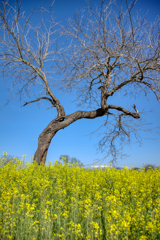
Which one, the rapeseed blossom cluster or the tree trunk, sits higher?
the tree trunk

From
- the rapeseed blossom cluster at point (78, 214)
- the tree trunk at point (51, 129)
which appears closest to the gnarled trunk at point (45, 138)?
the tree trunk at point (51, 129)

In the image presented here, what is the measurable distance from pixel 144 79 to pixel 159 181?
600 cm

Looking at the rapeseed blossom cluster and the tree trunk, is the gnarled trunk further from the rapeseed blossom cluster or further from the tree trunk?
the rapeseed blossom cluster

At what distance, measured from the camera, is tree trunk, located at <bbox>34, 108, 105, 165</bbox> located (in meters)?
9.06

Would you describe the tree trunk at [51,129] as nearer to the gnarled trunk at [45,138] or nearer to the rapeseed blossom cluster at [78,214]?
the gnarled trunk at [45,138]

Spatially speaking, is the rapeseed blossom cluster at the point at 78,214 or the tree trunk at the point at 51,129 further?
the tree trunk at the point at 51,129

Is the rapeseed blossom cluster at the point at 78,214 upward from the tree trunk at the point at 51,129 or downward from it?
downward

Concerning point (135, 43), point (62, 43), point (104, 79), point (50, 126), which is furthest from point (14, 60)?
point (135, 43)

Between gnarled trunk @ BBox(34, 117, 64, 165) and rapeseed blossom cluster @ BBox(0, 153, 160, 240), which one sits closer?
rapeseed blossom cluster @ BBox(0, 153, 160, 240)

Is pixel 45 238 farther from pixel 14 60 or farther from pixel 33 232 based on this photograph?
pixel 14 60

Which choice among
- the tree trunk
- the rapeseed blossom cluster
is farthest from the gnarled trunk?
the rapeseed blossom cluster

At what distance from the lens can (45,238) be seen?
8.49ft

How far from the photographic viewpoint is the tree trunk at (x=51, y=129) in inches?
357

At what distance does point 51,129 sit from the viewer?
31.0ft
